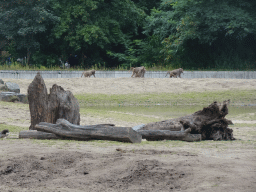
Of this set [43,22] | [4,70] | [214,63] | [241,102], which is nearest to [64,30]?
[43,22]

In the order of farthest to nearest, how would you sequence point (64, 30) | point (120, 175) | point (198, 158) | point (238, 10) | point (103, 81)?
1. point (64, 30)
2. point (238, 10)
3. point (103, 81)
4. point (198, 158)
5. point (120, 175)

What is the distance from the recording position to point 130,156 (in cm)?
550

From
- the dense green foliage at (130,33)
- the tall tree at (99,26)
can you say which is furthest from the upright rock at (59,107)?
the tall tree at (99,26)

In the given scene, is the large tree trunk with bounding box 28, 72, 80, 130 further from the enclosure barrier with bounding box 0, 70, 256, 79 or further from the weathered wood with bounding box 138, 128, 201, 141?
the enclosure barrier with bounding box 0, 70, 256, 79

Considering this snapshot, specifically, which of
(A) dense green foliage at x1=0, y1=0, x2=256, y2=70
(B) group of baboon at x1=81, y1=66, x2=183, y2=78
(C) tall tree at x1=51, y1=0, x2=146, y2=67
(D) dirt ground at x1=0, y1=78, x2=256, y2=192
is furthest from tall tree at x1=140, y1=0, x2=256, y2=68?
(D) dirt ground at x1=0, y1=78, x2=256, y2=192

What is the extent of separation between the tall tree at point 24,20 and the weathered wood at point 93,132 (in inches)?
1000

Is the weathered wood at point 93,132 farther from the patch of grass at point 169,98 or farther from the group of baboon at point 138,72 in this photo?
the group of baboon at point 138,72

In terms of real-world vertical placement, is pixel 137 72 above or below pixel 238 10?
below

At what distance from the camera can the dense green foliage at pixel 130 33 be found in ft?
102

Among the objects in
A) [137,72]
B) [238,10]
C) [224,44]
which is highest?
[238,10]

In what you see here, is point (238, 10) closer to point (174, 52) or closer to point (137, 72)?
point (174, 52)

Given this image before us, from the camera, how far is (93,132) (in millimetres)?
6926

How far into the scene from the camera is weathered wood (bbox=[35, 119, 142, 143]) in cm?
679

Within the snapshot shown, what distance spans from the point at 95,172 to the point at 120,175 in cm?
36
